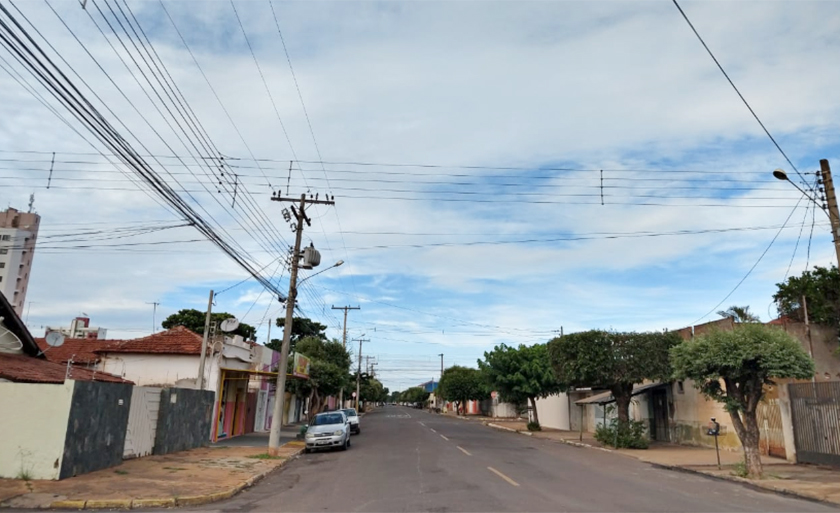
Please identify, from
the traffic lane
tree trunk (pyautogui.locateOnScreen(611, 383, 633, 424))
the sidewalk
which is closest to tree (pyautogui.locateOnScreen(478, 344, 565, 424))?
tree trunk (pyautogui.locateOnScreen(611, 383, 633, 424))

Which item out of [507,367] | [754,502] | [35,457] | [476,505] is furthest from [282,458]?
[507,367]

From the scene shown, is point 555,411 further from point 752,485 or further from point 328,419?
point 752,485

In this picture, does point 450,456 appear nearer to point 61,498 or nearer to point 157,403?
point 157,403

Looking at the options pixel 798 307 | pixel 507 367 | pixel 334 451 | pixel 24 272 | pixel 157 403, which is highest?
pixel 24 272

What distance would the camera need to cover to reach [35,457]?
42.9ft

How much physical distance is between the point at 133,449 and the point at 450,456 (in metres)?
10.1

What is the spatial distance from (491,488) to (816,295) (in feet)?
68.2

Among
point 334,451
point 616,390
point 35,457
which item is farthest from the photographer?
point 616,390

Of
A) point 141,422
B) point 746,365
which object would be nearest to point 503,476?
point 746,365

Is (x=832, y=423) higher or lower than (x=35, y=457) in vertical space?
higher

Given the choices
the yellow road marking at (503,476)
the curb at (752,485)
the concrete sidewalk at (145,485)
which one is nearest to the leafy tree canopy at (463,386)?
the curb at (752,485)

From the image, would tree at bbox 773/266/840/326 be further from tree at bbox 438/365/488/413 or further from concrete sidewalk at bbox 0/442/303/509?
tree at bbox 438/365/488/413

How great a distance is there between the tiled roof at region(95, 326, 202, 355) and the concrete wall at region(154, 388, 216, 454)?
3.24 meters

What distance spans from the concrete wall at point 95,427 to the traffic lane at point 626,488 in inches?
413
